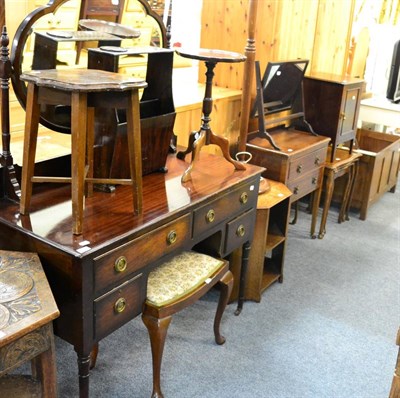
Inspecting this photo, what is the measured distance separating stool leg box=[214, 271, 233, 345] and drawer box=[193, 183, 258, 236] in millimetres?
265

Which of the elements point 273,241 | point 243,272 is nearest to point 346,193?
point 273,241

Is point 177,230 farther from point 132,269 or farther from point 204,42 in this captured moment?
point 204,42

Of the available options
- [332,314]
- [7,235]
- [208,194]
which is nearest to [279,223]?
[332,314]

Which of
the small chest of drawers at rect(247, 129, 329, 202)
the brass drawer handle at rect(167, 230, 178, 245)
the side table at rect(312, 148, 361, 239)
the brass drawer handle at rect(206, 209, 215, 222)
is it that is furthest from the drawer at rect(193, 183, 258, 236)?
the side table at rect(312, 148, 361, 239)

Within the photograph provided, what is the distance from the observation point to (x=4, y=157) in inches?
68.5

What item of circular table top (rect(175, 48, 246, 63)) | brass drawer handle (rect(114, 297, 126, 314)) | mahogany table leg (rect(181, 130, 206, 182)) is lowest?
brass drawer handle (rect(114, 297, 126, 314))

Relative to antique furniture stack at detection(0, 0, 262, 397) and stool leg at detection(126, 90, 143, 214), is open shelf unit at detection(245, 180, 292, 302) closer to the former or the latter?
antique furniture stack at detection(0, 0, 262, 397)

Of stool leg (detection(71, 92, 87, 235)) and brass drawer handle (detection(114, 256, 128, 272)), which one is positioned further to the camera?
brass drawer handle (detection(114, 256, 128, 272))

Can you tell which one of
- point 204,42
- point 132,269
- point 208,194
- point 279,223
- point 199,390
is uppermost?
point 204,42

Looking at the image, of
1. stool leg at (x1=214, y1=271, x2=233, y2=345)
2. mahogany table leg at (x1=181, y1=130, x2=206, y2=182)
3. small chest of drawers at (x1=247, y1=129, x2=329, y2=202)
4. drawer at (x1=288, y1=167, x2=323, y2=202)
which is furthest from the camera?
drawer at (x1=288, y1=167, x2=323, y2=202)

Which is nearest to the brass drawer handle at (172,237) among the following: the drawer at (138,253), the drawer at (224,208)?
the drawer at (138,253)

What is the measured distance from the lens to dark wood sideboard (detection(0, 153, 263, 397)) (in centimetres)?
158

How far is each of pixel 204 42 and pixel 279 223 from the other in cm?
128

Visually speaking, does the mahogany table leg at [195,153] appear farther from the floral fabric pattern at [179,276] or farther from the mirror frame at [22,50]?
the mirror frame at [22,50]
